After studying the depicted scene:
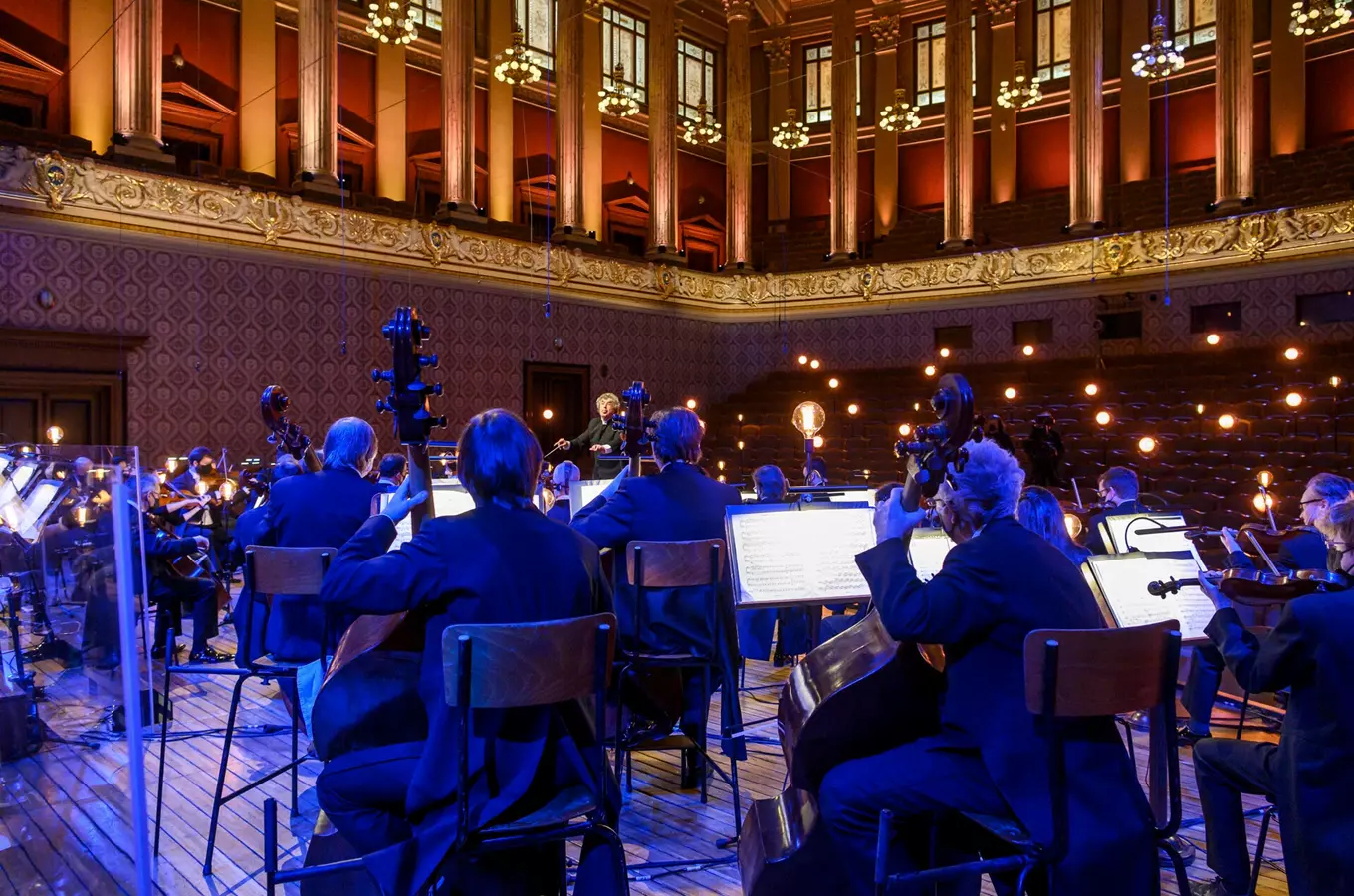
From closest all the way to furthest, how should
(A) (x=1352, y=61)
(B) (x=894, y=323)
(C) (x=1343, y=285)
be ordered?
(C) (x=1343, y=285) < (A) (x=1352, y=61) < (B) (x=894, y=323)

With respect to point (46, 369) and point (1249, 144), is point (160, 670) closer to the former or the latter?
point (46, 369)

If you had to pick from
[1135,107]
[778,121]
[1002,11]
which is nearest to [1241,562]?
[1135,107]

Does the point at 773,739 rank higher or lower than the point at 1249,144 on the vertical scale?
lower

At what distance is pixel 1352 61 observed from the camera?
1559 cm

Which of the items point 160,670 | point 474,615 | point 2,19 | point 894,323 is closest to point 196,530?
point 160,670

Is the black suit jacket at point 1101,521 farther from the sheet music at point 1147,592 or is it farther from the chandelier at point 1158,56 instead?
the chandelier at point 1158,56

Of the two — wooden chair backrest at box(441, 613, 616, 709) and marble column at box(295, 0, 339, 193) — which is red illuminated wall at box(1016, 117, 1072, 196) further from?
wooden chair backrest at box(441, 613, 616, 709)

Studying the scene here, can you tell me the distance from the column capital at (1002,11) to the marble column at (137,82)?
552 inches

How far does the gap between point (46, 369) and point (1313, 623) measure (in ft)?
38.9

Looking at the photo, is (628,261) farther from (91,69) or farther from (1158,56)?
(1158,56)

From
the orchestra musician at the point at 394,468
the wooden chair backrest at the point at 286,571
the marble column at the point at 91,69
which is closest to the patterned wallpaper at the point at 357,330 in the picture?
the marble column at the point at 91,69

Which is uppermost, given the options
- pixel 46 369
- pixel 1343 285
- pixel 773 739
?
pixel 1343 285

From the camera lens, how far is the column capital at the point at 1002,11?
17469 mm

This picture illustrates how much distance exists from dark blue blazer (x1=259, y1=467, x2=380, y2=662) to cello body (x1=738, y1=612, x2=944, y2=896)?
6.95 feet
